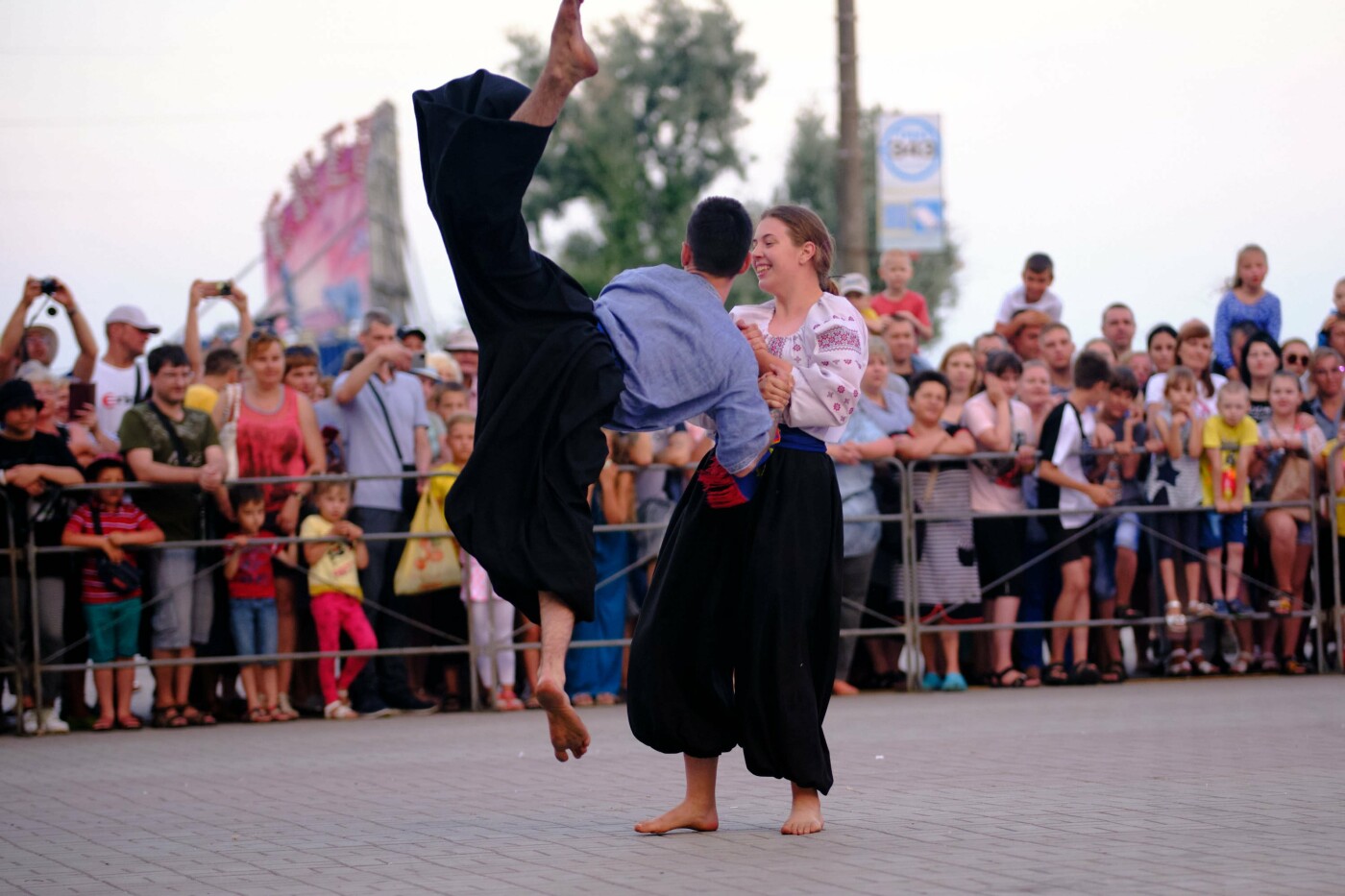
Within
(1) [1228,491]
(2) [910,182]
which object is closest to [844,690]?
(1) [1228,491]

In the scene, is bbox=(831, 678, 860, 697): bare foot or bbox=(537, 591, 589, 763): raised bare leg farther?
bbox=(831, 678, 860, 697): bare foot

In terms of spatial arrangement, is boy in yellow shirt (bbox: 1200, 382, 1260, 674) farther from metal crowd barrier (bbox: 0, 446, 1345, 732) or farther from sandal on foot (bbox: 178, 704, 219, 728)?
sandal on foot (bbox: 178, 704, 219, 728)

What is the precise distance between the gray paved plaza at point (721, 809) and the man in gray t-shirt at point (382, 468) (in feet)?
3.48

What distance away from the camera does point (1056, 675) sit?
1154 cm

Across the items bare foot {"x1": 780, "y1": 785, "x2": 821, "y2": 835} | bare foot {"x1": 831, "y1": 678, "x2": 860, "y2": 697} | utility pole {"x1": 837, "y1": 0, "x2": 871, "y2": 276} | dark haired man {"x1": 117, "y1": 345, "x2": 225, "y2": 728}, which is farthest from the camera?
utility pole {"x1": 837, "y1": 0, "x2": 871, "y2": 276}

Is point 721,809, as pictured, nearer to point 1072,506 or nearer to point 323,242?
point 1072,506

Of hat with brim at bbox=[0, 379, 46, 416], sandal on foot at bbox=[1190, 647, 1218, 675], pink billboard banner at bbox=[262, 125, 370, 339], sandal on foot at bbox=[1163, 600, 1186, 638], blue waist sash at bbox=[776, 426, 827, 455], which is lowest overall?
sandal on foot at bbox=[1190, 647, 1218, 675]

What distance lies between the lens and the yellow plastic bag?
434 inches

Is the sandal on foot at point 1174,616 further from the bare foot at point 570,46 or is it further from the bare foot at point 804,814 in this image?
the bare foot at point 570,46

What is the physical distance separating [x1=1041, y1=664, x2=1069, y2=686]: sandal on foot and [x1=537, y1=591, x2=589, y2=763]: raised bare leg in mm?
6850

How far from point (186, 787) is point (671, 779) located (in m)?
2.11

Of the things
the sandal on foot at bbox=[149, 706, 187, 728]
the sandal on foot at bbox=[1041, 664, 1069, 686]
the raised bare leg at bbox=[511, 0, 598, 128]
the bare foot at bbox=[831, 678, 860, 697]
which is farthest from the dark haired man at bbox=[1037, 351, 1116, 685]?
the raised bare leg at bbox=[511, 0, 598, 128]

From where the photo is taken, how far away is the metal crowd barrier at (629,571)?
10.4 m

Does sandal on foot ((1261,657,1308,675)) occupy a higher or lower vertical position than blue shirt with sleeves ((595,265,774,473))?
lower
